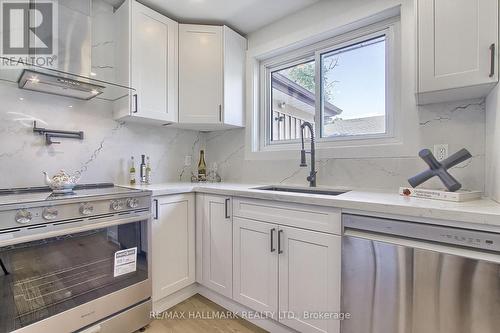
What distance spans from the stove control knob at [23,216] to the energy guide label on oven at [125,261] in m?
0.52

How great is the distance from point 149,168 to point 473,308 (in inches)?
89.9

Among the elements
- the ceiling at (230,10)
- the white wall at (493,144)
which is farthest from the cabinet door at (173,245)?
the white wall at (493,144)

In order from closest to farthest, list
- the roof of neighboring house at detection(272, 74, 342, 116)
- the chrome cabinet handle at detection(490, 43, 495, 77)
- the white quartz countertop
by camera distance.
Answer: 1. the white quartz countertop
2. the chrome cabinet handle at detection(490, 43, 495, 77)
3. the roof of neighboring house at detection(272, 74, 342, 116)

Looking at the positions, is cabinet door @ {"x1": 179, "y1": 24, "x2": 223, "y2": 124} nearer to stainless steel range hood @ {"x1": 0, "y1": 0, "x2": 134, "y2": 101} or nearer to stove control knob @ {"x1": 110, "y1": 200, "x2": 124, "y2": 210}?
stainless steel range hood @ {"x1": 0, "y1": 0, "x2": 134, "y2": 101}

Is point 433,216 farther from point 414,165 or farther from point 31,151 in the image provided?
point 31,151

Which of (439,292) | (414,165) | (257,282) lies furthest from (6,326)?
(414,165)

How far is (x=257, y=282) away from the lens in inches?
65.7

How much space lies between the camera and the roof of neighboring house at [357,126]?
1.86 metres

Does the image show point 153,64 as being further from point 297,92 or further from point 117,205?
point 297,92

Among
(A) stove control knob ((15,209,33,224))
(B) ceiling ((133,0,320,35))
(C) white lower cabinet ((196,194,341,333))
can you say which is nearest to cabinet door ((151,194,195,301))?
(C) white lower cabinet ((196,194,341,333))

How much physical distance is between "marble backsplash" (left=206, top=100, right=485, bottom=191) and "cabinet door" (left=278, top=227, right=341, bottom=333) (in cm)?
68

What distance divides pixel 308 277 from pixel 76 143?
1946 mm

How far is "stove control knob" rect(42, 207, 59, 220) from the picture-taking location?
126 cm

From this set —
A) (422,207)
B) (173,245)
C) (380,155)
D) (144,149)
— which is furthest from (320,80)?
(173,245)
